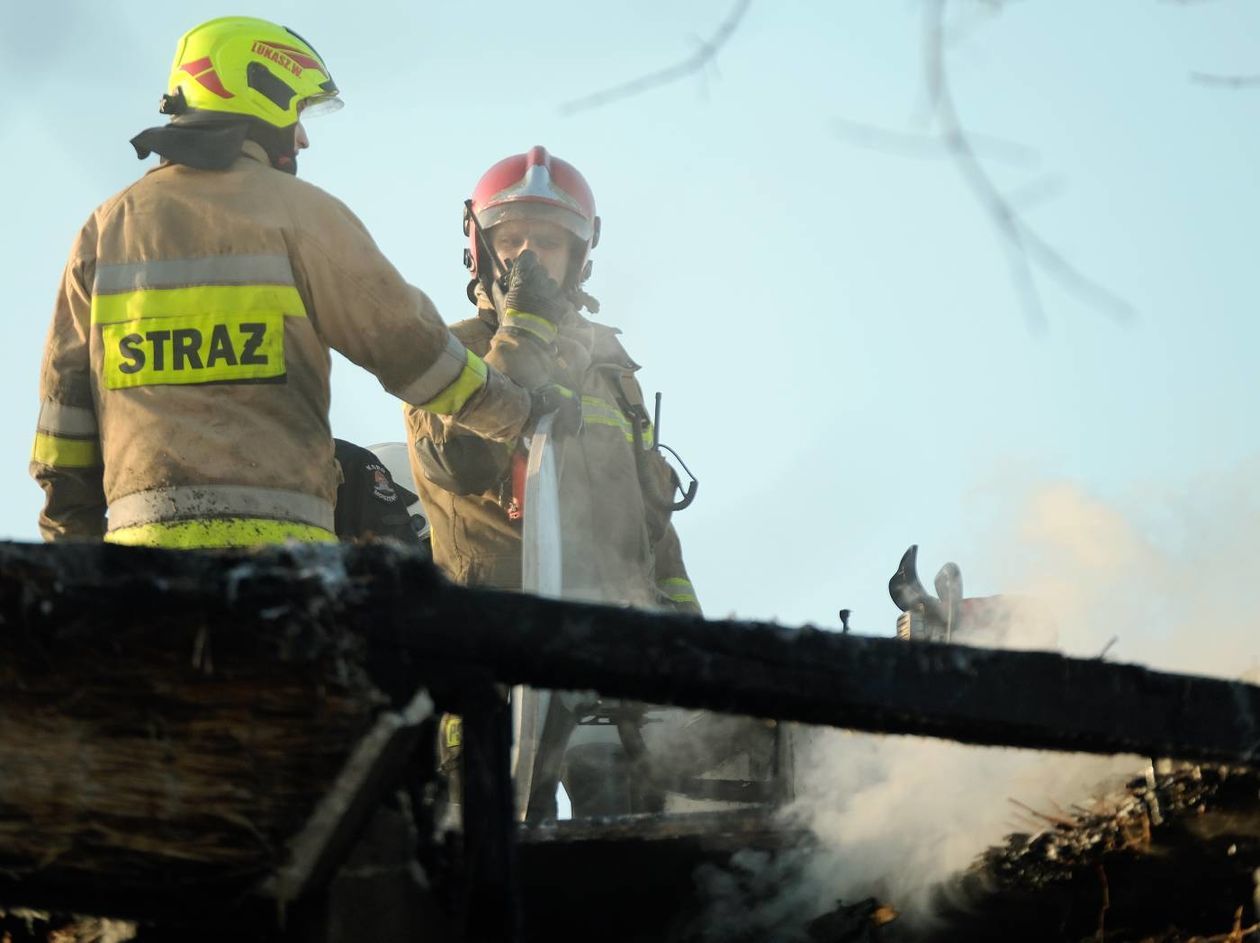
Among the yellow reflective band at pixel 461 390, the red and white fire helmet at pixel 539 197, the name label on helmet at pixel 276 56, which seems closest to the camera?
the yellow reflective band at pixel 461 390

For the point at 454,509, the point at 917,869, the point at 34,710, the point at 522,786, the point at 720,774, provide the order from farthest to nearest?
the point at 454,509 → the point at 720,774 → the point at 522,786 → the point at 917,869 → the point at 34,710

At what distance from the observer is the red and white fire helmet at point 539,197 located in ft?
26.8

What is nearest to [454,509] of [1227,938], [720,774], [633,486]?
[633,486]

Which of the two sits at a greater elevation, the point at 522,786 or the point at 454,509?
the point at 454,509

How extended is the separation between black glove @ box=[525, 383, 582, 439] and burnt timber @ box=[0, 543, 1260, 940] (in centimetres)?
322

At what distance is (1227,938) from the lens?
13.2 ft

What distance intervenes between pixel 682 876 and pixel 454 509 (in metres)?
3.11

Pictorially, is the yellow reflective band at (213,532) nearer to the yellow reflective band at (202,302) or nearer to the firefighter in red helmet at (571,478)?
the yellow reflective band at (202,302)

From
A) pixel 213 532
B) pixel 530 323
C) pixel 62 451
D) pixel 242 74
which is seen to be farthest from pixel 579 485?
pixel 213 532

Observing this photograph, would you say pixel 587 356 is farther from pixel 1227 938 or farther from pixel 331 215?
pixel 1227 938

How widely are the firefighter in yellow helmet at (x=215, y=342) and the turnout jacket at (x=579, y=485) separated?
1.30 meters

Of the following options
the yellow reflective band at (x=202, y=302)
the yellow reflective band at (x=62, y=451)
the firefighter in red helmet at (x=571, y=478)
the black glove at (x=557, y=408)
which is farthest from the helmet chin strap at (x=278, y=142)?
the firefighter in red helmet at (x=571, y=478)

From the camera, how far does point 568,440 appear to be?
734 cm

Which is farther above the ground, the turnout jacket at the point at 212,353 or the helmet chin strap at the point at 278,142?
the helmet chin strap at the point at 278,142
